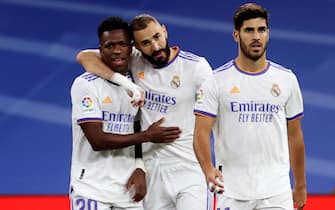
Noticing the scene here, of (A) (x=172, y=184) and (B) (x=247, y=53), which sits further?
(A) (x=172, y=184)

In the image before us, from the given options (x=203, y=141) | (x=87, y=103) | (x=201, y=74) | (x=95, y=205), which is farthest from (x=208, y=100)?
(x=95, y=205)

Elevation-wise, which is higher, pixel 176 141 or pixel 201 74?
pixel 201 74

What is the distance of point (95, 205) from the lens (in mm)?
4258

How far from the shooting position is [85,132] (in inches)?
168

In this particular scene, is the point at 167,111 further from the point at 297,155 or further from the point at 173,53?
the point at 297,155

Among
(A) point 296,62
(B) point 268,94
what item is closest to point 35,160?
(A) point 296,62

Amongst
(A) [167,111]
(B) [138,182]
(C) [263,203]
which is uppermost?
(A) [167,111]

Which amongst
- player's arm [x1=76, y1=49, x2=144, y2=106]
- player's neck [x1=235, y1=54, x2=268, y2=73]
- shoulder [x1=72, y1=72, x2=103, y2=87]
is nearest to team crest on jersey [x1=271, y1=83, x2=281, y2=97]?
player's neck [x1=235, y1=54, x2=268, y2=73]

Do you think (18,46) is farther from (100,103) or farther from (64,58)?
(100,103)

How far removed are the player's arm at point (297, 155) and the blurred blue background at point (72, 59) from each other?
3.18m

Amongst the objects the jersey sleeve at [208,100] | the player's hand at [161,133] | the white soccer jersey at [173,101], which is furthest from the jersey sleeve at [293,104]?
the player's hand at [161,133]

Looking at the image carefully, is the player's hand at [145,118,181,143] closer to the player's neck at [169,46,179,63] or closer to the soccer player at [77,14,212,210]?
the soccer player at [77,14,212,210]

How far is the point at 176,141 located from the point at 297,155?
593 millimetres

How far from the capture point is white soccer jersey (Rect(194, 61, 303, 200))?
162 inches
